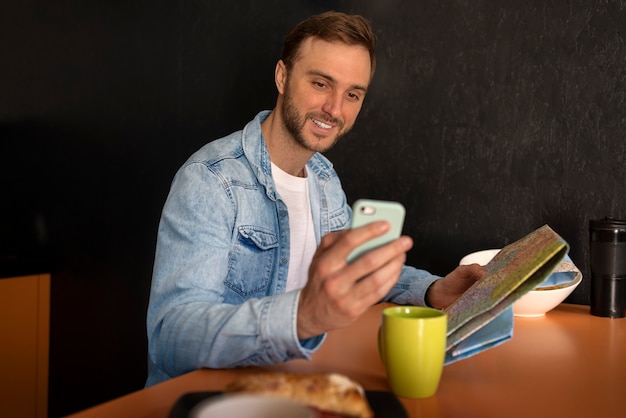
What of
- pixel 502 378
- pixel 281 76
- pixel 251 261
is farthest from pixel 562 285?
pixel 281 76

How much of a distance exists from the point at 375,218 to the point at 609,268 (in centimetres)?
98

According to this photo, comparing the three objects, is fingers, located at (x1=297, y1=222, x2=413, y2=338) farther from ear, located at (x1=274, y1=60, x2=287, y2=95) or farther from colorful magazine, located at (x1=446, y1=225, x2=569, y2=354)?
ear, located at (x1=274, y1=60, x2=287, y2=95)

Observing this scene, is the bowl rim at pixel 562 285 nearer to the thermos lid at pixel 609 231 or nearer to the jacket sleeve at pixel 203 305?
the thermos lid at pixel 609 231

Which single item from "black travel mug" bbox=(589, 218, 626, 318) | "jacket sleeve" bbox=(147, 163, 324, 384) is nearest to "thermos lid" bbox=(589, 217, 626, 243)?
"black travel mug" bbox=(589, 218, 626, 318)

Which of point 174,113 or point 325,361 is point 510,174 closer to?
point 325,361

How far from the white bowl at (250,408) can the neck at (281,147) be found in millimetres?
1131

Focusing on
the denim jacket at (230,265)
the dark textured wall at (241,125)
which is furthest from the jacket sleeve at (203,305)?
the dark textured wall at (241,125)

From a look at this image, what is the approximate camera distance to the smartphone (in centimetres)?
80

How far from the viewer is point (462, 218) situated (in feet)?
6.22

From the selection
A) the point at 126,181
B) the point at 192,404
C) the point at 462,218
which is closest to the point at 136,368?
the point at 126,181

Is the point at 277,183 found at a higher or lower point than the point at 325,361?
higher

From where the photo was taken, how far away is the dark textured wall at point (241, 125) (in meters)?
1.76

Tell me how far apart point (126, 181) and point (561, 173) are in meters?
1.57

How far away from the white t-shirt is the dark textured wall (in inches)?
17.8
